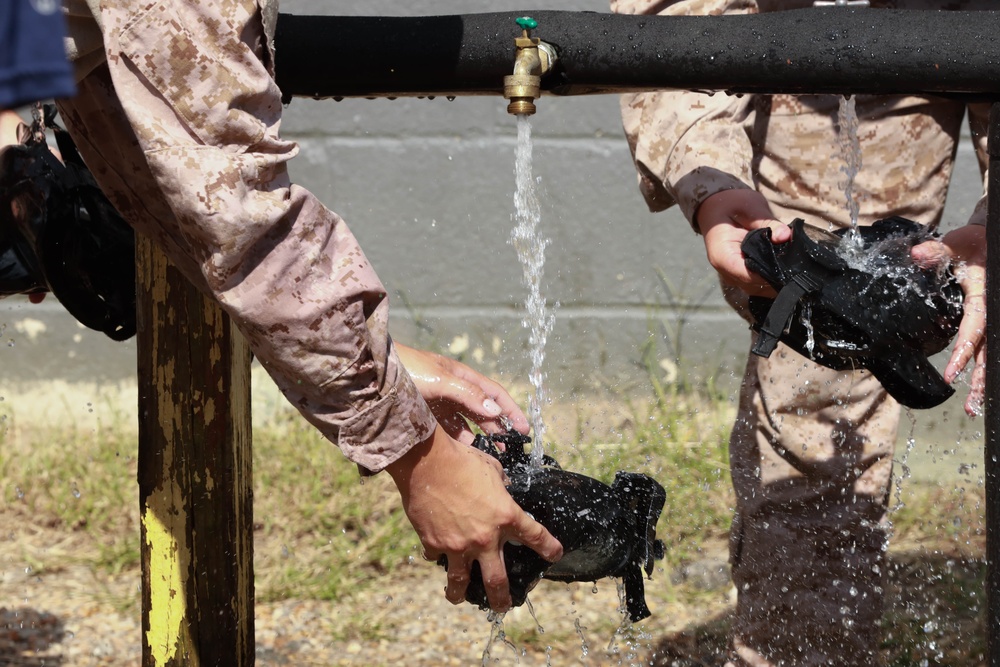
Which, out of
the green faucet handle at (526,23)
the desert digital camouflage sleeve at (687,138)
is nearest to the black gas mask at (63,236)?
the green faucet handle at (526,23)

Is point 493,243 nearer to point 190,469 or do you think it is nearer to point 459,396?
point 459,396

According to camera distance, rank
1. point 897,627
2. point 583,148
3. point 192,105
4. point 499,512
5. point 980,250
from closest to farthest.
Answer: point 192,105 → point 499,512 → point 980,250 → point 897,627 → point 583,148

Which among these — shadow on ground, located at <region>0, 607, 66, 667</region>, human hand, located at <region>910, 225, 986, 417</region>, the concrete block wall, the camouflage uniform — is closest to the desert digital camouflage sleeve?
the camouflage uniform

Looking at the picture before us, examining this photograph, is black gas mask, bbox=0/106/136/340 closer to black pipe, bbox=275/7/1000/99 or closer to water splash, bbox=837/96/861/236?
black pipe, bbox=275/7/1000/99

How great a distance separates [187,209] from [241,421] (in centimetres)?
66

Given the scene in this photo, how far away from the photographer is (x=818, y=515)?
2.39m

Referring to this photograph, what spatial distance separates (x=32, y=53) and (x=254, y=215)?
0.42 metres

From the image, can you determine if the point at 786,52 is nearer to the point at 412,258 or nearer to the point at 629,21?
the point at 629,21

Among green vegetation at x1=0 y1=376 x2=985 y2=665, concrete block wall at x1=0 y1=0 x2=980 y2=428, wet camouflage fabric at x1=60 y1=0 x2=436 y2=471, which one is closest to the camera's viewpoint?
wet camouflage fabric at x1=60 y1=0 x2=436 y2=471

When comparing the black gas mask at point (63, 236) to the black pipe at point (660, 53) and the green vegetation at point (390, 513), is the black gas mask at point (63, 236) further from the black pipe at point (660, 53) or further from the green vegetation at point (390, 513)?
the green vegetation at point (390, 513)

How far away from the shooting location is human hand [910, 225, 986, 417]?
5.95 ft

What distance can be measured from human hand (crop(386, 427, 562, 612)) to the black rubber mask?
43 cm

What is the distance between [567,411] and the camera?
4.05 meters

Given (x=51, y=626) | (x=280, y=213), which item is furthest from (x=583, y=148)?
(x=280, y=213)
